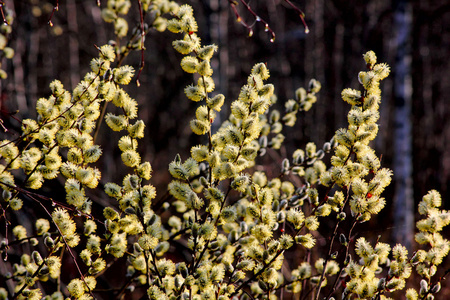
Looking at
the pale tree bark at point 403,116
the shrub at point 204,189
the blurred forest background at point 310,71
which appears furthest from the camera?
the blurred forest background at point 310,71

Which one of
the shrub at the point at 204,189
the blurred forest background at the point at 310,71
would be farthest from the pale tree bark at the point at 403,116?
the shrub at the point at 204,189

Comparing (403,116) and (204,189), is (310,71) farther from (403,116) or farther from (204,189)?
(204,189)

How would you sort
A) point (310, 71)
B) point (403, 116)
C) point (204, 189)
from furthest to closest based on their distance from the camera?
point (310, 71)
point (403, 116)
point (204, 189)

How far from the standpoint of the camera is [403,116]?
10.5ft

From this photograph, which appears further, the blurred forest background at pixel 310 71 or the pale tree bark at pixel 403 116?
the blurred forest background at pixel 310 71

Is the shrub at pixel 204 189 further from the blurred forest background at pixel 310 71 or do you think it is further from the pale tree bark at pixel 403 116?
the blurred forest background at pixel 310 71

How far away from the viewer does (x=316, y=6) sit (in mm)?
4578

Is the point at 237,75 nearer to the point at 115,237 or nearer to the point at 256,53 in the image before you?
the point at 256,53

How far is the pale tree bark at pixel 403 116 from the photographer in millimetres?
3146

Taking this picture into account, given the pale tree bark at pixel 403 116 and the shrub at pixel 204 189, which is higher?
the pale tree bark at pixel 403 116

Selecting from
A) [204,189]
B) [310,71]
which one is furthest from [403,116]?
[204,189]

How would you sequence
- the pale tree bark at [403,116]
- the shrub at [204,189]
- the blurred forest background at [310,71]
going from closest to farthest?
the shrub at [204,189] < the pale tree bark at [403,116] < the blurred forest background at [310,71]

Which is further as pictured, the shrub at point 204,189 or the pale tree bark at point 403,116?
the pale tree bark at point 403,116

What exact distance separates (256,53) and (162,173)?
93.8 inches
